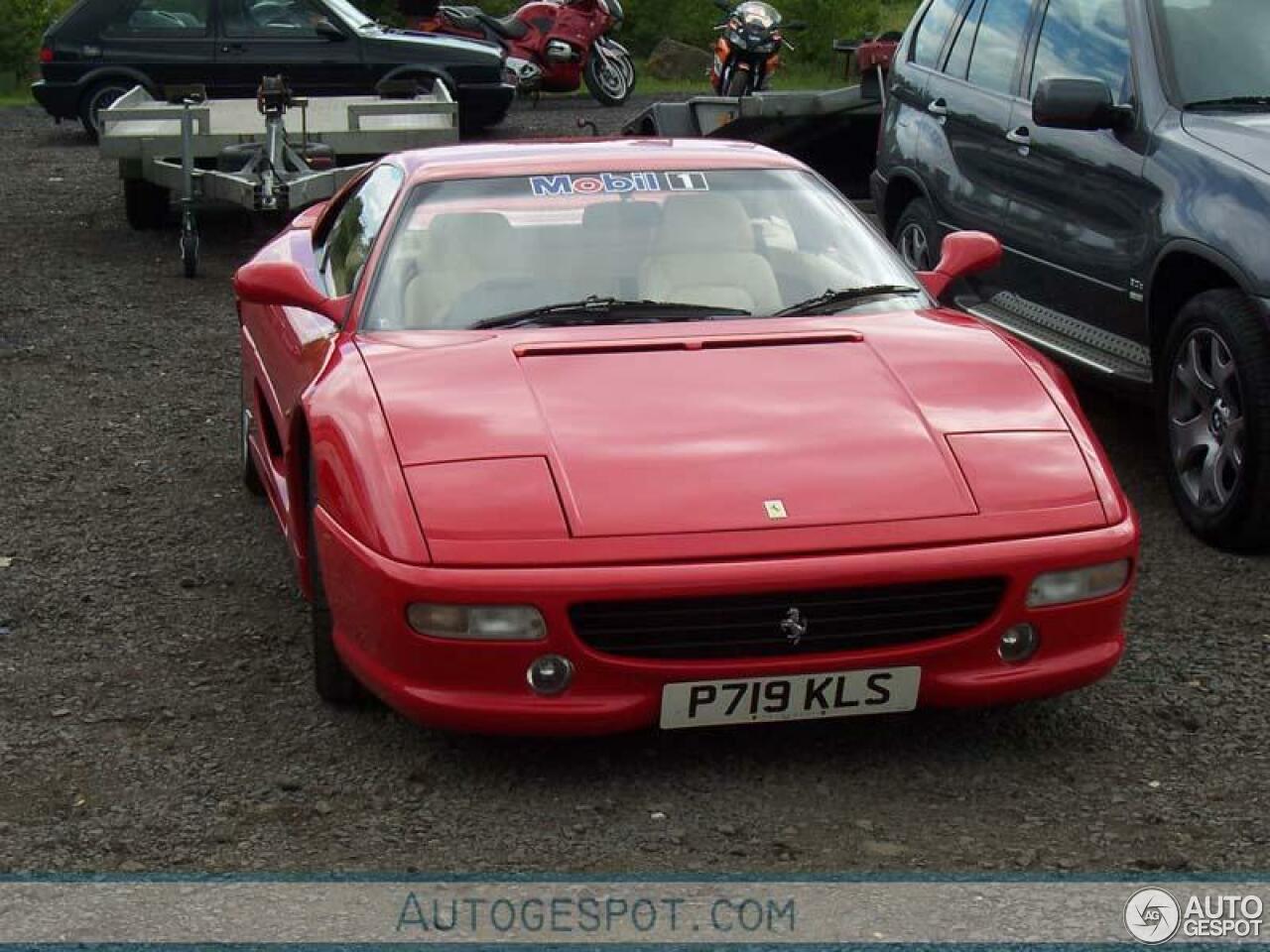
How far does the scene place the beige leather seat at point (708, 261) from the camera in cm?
554

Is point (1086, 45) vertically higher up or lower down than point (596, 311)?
higher up

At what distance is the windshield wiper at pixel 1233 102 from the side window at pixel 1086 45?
0.27m

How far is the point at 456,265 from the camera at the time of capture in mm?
5535

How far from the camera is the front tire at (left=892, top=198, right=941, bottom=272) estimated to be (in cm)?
860

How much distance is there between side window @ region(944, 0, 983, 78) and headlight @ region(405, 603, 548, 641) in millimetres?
4910

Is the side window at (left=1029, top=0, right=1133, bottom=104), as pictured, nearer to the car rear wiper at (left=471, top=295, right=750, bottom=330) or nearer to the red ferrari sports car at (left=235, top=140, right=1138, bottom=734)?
the red ferrari sports car at (left=235, top=140, right=1138, bottom=734)

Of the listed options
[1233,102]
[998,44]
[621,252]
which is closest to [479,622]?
[621,252]

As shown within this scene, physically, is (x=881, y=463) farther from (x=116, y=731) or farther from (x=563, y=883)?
(x=116, y=731)

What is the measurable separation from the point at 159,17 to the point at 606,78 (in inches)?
262

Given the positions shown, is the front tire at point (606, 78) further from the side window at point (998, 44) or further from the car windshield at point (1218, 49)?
the car windshield at point (1218, 49)

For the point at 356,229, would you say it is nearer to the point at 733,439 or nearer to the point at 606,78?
the point at 733,439

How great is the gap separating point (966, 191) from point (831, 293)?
2793mm

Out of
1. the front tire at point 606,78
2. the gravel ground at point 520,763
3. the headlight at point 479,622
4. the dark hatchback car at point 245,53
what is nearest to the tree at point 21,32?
the front tire at point 606,78

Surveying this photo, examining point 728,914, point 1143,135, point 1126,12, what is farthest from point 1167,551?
point 728,914
